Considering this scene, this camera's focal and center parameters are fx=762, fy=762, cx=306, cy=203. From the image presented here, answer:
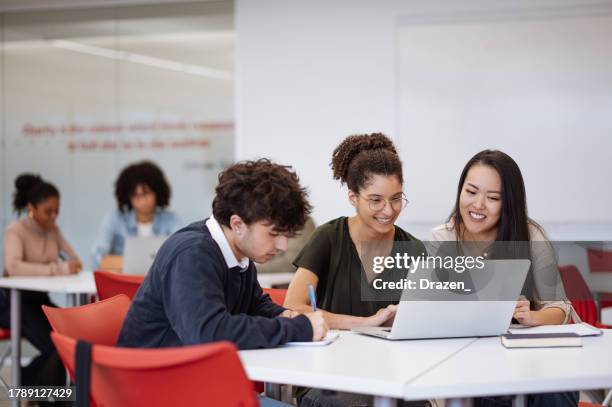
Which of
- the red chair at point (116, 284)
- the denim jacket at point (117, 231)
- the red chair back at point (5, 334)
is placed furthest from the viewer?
the denim jacket at point (117, 231)

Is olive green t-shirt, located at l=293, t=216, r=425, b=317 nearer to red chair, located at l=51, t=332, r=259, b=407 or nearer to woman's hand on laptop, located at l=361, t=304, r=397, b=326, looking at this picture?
woman's hand on laptop, located at l=361, t=304, r=397, b=326

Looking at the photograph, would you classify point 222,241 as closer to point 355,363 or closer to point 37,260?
point 355,363

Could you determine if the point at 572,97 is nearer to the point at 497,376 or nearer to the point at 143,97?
the point at 143,97

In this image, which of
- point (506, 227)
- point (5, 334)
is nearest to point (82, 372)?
point (506, 227)

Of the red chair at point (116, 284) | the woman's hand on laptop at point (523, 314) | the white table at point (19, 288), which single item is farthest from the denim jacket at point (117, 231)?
the woman's hand on laptop at point (523, 314)

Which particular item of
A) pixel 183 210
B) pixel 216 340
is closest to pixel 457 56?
pixel 183 210

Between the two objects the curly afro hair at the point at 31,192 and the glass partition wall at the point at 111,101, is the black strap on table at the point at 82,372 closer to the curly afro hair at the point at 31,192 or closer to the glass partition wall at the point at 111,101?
the curly afro hair at the point at 31,192

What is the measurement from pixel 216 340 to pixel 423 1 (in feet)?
14.7

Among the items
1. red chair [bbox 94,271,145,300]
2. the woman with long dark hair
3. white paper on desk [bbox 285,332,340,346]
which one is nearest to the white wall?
red chair [bbox 94,271,145,300]

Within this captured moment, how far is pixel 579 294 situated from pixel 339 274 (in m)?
1.69

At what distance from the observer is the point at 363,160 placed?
116 inches

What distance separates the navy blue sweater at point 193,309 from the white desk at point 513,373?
48 centimetres

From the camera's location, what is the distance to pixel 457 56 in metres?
5.78

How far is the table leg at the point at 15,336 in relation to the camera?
448 cm
